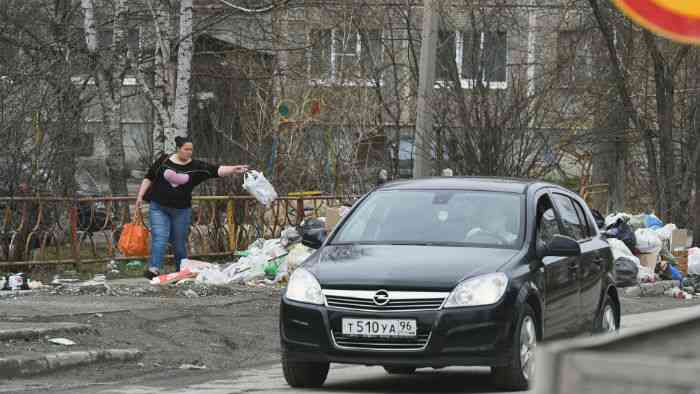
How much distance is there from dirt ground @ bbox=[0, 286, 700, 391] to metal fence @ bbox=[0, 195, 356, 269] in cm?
332

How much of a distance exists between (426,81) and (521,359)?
38.8 ft

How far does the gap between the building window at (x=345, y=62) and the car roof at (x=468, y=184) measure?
72.2 feet

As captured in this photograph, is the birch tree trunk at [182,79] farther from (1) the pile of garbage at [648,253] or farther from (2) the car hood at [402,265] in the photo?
(2) the car hood at [402,265]

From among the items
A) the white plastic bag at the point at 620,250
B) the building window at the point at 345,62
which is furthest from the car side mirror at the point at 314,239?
the building window at the point at 345,62

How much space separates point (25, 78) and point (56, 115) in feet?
2.17

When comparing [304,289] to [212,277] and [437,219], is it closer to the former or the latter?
[437,219]

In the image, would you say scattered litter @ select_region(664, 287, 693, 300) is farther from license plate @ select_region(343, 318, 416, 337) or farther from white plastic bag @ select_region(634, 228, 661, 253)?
license plate @ select_region(343, 318, 416, 337)

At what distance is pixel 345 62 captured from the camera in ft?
119

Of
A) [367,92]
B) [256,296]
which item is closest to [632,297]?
[256,296]

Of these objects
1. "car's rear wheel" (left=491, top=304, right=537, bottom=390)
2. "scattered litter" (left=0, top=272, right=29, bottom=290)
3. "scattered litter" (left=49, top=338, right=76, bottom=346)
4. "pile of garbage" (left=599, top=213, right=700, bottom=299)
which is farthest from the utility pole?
"car's rear wheel" (left=491, top=304, right=537, bottom=390)

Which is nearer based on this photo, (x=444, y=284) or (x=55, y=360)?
(x=444, y=284)

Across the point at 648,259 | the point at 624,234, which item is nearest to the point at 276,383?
the point at 624,234

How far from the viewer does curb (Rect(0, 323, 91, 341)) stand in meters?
11.5

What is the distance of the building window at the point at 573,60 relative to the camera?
28.3 metres
